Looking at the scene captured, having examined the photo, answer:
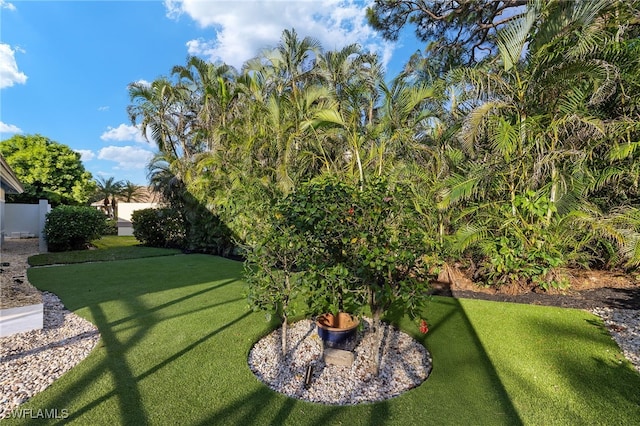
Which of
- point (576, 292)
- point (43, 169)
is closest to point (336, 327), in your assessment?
point (576, 292)

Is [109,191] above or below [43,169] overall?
below

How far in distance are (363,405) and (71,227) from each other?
37.8 ft

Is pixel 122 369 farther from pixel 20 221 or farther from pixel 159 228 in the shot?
pixel 20 221

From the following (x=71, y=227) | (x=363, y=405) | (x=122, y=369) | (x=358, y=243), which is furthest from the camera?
(x=71, y=227)

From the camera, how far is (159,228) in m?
11.8

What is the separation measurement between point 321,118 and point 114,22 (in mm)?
5172

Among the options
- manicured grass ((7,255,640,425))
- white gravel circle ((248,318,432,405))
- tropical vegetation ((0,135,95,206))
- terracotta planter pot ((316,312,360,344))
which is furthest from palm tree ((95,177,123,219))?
terracotta planter pot ((316,312,360,344))

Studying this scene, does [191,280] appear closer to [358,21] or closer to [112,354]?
[112,354]

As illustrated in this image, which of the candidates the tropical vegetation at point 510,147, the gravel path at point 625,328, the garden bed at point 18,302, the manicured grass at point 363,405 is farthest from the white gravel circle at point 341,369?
the garden bed at point 18,302

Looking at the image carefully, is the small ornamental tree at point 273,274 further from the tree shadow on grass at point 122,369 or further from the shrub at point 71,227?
the shrub at point 71,227

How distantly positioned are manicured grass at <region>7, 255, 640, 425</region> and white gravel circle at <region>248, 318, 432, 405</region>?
12 cm

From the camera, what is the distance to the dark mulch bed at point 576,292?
4.38 meters

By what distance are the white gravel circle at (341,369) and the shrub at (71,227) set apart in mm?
9998

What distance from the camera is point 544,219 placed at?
14.7ft
